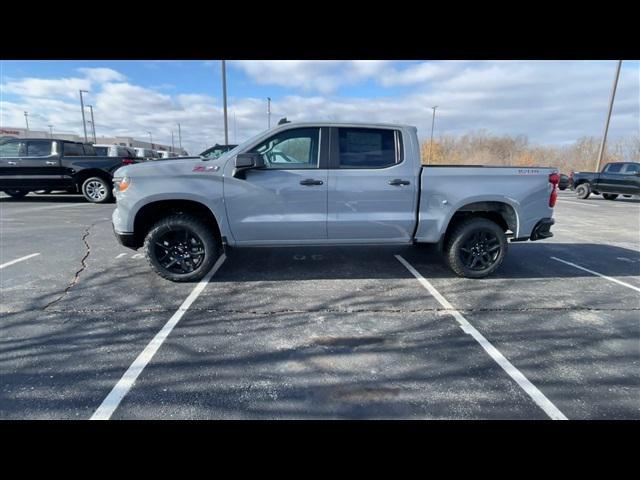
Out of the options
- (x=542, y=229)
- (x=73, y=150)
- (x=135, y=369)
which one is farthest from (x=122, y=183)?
(x=73, y=150)

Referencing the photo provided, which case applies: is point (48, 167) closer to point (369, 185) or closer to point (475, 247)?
point (369, 185)

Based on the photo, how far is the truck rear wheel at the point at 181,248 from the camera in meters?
4.14

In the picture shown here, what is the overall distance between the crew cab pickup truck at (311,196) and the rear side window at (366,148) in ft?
0.04

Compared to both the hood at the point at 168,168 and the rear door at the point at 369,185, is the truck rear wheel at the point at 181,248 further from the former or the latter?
the rear door at the point at 369,185

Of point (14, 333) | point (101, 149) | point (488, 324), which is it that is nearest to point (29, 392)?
point (14, 333)

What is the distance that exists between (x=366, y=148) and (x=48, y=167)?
1146 cm

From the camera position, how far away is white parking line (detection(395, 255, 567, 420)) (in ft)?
7.18

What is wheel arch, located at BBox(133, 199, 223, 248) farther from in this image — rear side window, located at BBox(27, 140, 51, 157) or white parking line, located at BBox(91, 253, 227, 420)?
rear side window, located at BBox(27, 140, 51, 157)

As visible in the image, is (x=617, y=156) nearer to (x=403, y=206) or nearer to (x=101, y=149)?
(x=403, y=206)

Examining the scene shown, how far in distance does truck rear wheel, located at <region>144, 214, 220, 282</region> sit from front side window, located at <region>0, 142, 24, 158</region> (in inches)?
408

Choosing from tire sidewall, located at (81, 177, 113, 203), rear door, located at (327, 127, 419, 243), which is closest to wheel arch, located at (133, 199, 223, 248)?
rear door, located at (327, 127, 419, 243)

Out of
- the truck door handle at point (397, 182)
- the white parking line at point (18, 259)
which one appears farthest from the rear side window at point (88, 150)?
the truck door handle at point (397, 182)

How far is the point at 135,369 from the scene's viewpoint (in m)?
2.56

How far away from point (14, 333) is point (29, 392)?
1152 mm
